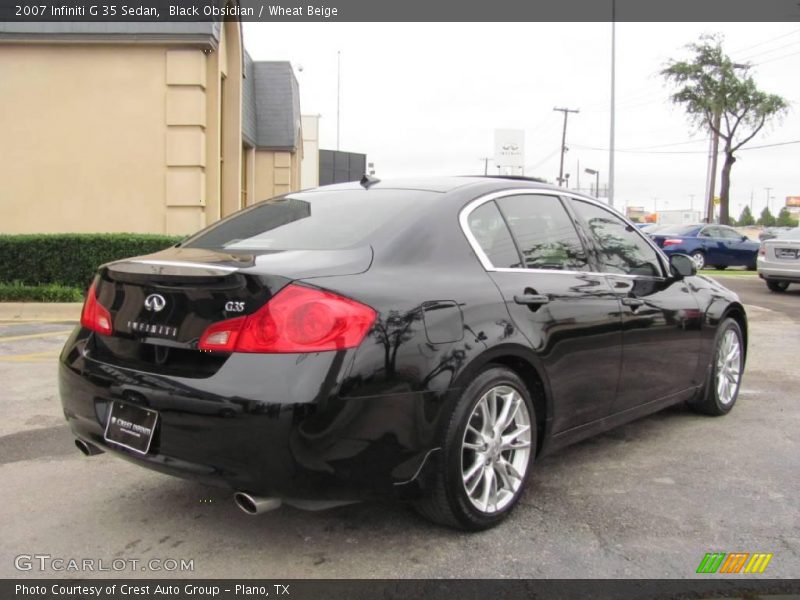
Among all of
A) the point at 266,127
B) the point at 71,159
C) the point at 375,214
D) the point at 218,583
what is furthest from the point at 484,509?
the point at 266,127

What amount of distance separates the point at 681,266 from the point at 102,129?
35.3ft

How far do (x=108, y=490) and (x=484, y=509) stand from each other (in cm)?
189

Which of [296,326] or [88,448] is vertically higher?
[296,326]

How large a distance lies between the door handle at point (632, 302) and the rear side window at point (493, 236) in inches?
33.4

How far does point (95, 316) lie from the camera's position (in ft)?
10.6

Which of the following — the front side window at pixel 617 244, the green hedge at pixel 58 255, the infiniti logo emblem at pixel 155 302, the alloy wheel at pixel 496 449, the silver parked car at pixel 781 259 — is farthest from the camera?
the silver parked car at pixel 781 259

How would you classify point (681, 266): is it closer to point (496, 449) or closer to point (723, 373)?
point (723, 373)

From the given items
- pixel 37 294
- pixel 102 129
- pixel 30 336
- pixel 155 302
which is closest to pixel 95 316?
pixel 155 302

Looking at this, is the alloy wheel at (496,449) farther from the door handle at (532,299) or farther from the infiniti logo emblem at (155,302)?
the infiniti logo emblem at (155,302)

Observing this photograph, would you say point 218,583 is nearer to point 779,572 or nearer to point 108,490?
point 108,490

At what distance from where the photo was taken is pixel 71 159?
12.5 m

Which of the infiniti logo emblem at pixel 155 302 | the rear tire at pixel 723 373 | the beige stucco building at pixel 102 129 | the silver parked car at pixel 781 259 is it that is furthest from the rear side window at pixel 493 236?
the silver parked car at pixel 781 259

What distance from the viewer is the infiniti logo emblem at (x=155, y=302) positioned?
2.88 metres

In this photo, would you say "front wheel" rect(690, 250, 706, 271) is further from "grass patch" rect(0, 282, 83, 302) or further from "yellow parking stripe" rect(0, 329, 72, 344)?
"yellow parking stripe" rect(0, 329, 72, 344)
